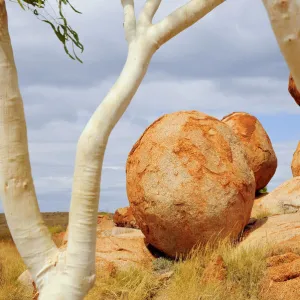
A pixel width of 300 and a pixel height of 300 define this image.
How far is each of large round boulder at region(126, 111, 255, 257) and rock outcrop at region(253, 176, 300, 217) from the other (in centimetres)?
495

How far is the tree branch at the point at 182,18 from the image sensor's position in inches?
238

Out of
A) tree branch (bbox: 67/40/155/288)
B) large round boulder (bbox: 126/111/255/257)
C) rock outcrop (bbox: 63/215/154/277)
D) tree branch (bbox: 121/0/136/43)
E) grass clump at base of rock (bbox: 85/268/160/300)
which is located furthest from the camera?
rock outcrop (bbox: 63/215/154/277)

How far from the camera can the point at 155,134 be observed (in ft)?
34.2

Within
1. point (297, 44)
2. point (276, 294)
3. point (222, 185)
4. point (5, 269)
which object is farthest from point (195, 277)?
point (297, 44)

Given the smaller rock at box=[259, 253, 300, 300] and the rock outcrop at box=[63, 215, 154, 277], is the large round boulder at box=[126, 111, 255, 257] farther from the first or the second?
the smaller rock at box=[259, 253, 300, 300]

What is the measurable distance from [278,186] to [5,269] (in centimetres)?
865

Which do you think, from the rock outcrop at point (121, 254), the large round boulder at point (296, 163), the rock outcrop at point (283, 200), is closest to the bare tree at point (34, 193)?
the rock outcrop at point (121, 254)

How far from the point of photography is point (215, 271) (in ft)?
28.0

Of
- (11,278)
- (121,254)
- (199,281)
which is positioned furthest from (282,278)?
(11,278)

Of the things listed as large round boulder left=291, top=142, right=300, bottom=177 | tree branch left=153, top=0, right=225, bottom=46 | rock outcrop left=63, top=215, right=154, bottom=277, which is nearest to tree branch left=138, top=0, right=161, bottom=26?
tree branch left=153, top=0, right=225, bottom=46

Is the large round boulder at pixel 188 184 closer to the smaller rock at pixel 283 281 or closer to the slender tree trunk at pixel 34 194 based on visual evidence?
the smaller rock at pixel 283 281

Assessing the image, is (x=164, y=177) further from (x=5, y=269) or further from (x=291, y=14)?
(x=291, y=14)

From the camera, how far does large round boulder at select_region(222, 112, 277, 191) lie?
54.1 feet

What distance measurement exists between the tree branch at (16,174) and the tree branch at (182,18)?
1.64 m
